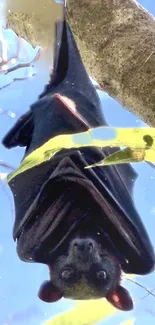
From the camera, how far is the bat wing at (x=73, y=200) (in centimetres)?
61

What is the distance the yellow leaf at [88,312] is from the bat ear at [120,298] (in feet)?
0.03

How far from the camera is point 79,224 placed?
0.61m

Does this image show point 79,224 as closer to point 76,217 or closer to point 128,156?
point 76,217

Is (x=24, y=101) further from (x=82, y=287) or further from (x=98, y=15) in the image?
(x=82, y=287)

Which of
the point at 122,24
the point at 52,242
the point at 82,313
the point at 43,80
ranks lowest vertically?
the point at 82,313

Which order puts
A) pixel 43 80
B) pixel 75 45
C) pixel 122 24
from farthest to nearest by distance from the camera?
pixel 43 80 → pixel 75 45 → pixel 122 24

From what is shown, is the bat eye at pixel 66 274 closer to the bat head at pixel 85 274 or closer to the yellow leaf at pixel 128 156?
the bat head at pixel 85 274

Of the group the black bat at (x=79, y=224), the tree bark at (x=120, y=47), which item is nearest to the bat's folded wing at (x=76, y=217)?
the black bat at (x=79, y=224)

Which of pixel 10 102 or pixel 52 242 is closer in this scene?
pixel 52 242

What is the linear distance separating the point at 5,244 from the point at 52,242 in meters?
0.18

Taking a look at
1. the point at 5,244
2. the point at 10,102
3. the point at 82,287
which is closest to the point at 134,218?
the point at 82,287

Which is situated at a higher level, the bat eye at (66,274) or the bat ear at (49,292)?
the bat eye at (66,274)

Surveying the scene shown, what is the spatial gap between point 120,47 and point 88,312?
382 mm

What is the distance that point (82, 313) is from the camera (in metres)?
0.64
